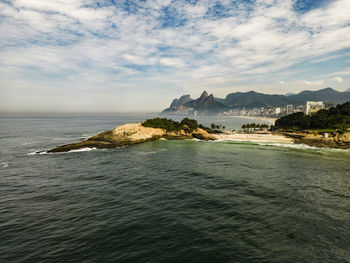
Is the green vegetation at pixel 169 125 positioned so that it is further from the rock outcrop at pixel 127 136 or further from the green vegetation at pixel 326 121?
the green vegetation at pixel 326 121

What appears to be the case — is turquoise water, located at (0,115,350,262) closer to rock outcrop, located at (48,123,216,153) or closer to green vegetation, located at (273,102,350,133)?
rock outcrop, located at (48,123,216,153)

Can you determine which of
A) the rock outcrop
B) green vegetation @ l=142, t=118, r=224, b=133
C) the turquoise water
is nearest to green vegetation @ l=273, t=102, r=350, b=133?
the rock outcrop

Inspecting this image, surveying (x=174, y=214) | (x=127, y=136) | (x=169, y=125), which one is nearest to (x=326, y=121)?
(x=169, y=125)

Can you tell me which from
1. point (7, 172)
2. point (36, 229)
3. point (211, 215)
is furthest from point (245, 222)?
point (7, 172)

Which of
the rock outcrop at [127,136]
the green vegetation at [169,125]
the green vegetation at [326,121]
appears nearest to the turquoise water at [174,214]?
the rock outcrop at [127,136]

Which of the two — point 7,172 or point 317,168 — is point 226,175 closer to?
point 317,168

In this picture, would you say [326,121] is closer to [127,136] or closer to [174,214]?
[127,136]
